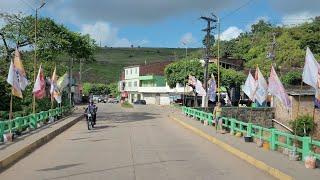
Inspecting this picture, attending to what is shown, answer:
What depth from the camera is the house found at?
374ft

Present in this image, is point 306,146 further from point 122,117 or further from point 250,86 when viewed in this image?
point 122,117

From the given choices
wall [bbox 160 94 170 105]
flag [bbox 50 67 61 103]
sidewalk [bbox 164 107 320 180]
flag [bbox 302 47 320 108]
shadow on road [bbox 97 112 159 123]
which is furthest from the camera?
wall [bbox 160 94 170 105]

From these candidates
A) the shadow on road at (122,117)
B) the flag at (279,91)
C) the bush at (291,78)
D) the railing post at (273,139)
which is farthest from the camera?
the bush at (291,78)

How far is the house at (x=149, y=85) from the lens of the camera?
113875 mm

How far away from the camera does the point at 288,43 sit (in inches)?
3324

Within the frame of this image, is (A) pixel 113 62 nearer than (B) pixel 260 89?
No

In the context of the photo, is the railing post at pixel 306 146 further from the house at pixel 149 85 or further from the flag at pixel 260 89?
the house at pixel 149 85

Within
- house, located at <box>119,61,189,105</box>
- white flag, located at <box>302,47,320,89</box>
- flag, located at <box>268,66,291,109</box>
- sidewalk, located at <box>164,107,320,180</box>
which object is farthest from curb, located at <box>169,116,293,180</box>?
house, located at <box>119,61,189,105</box>

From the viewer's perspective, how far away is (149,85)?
119m

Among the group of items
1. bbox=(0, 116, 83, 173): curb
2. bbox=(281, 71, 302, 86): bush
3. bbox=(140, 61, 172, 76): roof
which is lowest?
bbox=(0, 116, 83, 173): curb

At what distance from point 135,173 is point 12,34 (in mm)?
29576

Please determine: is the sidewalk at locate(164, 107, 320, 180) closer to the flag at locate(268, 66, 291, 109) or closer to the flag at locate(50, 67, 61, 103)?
the flag at locate(268, 66, 291, 109)

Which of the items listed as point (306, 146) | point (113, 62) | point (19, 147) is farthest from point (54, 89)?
point (113, 62)

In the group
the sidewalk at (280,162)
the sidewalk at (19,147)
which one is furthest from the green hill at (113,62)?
the sidewalk at (280,162)
